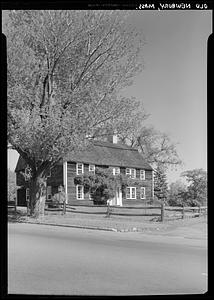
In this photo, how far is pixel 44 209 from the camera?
14141 millimetres

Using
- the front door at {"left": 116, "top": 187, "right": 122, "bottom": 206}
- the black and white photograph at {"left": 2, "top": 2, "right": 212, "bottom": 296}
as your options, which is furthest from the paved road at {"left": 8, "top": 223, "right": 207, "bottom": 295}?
the front door at {"left": 116, "top": 187, "right": 122, "bottom": 206}

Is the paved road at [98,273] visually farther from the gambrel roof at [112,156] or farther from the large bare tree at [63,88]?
the large bare tree at [63,88]

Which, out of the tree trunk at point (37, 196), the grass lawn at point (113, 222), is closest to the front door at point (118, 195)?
the tree trunk at point (37, 196)

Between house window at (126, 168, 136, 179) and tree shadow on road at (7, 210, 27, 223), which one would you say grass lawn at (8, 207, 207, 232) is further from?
tree shadow on road at (7, 210, 27, 223)

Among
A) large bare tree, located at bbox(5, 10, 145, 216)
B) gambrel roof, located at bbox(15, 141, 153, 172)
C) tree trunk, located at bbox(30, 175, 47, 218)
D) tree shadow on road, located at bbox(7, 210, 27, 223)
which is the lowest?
tree trunk, located at bbox(30, 175, 47, 218)

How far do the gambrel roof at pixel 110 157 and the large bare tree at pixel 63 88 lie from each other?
0.35 metres

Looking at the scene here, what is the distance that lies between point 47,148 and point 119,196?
4.65 metres

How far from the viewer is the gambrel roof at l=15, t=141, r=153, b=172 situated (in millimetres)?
3197

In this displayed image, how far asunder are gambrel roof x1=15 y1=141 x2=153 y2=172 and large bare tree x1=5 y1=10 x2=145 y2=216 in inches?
13.9

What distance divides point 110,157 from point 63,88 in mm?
4035

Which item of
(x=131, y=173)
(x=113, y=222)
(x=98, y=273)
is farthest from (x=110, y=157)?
(x=113, y=222)

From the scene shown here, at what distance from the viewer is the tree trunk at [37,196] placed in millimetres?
10484
